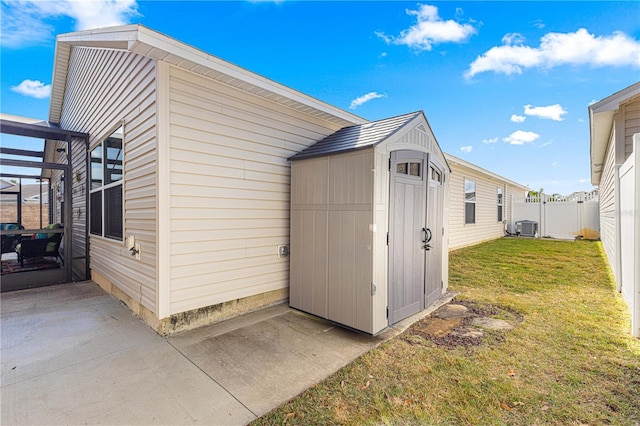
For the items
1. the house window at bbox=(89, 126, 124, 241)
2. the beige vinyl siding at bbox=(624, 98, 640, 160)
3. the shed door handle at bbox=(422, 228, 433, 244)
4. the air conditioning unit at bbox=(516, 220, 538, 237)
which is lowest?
the air conditioning unit at bbox=(516, 220, 538, 237)

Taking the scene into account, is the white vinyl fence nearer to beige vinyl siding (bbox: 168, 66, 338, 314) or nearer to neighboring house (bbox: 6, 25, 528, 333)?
neighboring house (bbox: 6, 25, 528, 333)

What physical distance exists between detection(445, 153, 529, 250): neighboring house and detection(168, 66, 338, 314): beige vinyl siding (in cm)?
569

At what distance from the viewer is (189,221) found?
3.31 metres

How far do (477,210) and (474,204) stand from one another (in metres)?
0.44

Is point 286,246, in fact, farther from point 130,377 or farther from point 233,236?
point 130,377

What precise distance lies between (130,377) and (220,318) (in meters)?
1.32

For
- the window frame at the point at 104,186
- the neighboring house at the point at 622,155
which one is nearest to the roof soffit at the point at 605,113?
the neighboring house at the point at 622,155

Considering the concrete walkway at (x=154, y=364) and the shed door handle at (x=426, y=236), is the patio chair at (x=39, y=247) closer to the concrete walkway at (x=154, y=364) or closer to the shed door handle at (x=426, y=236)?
the concrete walkway at (x=154, y=364)

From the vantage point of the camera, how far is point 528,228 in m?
14.5

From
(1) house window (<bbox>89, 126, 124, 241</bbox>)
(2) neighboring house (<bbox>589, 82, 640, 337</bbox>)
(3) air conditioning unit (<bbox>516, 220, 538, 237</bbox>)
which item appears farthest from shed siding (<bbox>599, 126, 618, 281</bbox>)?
(1) house window (<bbox>89, 126, 124, 241</bbox>)

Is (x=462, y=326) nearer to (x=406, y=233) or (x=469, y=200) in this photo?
(x=406, y=233)

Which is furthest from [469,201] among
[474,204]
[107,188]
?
[107,188]

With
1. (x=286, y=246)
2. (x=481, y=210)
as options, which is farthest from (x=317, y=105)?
(x=481, y=210)

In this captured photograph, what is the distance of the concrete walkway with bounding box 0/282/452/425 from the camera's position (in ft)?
6.40
